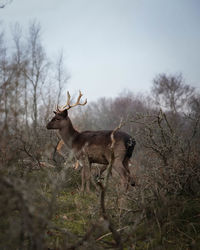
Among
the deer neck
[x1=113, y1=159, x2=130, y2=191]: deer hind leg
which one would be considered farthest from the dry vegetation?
the deer neck

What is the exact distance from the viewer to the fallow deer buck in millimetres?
6548

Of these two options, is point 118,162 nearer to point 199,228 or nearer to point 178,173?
point 178,173

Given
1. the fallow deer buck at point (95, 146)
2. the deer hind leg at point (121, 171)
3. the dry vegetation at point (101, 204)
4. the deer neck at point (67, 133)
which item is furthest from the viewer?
the deer neck at point (67, 133)

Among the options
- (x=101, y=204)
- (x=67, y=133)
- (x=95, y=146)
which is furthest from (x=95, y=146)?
(x=101, y=204)

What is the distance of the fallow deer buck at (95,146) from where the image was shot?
6.55 metres

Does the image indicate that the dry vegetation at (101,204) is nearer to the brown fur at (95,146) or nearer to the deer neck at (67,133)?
the brown fur at (95,146)

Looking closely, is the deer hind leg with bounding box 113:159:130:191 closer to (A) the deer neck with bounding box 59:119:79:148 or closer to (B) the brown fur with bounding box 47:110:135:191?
Answer: (B) the brown fur with bounding box 47:110:135:191

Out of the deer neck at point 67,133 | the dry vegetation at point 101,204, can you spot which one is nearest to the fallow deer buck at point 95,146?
the deer neck at point 67,133

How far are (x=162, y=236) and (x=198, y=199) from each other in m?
0.90

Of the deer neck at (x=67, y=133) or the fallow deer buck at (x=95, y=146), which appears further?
the deer neck at (x=67, y=133)

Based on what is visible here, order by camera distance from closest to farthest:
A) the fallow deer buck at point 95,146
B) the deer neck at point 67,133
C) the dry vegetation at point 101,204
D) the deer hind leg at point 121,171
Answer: the dry vegetation at point 101,204 → the deer hind leg at point 121,171 → the fallow deer buck at point 95,146 → the deer neck at point 67,133

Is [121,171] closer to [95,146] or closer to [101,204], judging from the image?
[95,146]

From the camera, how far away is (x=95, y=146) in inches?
276

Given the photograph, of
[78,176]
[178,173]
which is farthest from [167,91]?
[178,173]
